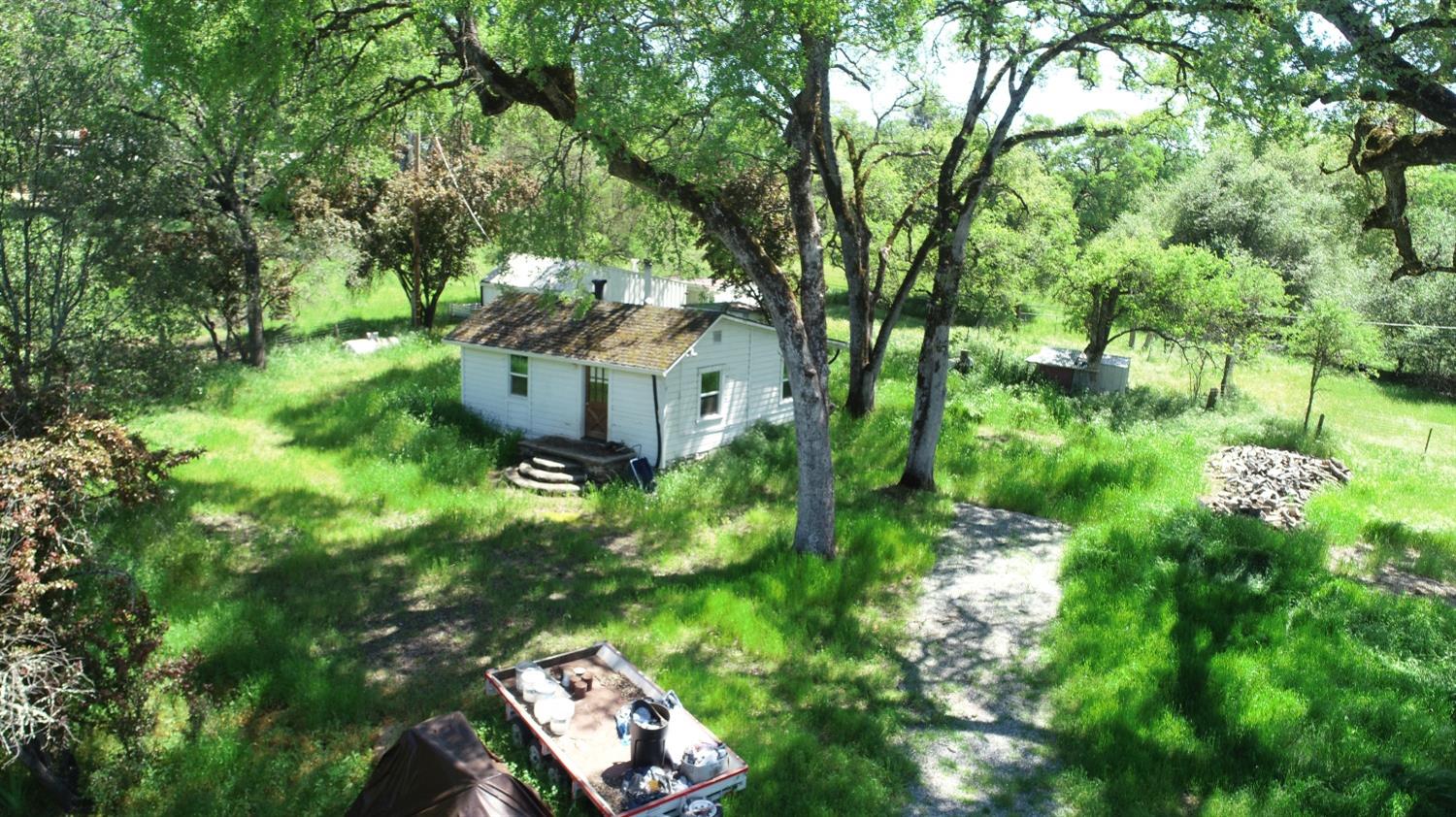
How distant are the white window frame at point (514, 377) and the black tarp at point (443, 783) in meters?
13.7

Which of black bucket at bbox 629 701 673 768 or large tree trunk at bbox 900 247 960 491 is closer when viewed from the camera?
black bucket at bbox 629 701 673 768

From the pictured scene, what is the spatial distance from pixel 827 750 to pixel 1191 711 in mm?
3949

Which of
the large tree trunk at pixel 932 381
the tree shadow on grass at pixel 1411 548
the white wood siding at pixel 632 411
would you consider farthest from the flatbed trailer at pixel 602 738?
the tree shadow on grass at pixel 1411 548

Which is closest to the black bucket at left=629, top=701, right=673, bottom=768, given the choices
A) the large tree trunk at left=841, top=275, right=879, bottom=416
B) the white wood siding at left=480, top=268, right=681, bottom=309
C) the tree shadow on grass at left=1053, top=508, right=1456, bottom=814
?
the tree shadow on grass at left=1053, top=508, right=1456, bottom=814

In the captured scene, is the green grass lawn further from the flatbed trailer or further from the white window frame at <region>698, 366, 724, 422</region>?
the white window frame at <region>698, 366, 724, 422</region>

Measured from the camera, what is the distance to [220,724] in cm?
951

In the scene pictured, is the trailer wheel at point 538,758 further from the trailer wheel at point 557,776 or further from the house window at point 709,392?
the house window at point 709,392

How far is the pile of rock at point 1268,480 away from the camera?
56.7 feet

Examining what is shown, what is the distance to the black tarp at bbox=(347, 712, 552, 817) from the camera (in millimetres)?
7043

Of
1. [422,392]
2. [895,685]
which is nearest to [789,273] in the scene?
[422,392]

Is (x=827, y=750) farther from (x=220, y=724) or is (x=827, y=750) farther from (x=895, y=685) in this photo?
(x=220, y=724)

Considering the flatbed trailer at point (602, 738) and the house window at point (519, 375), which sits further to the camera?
the house window at point (519, 375)

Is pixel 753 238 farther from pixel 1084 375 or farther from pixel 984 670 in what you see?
pixel 1084 375

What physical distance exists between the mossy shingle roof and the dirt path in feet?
23.3
